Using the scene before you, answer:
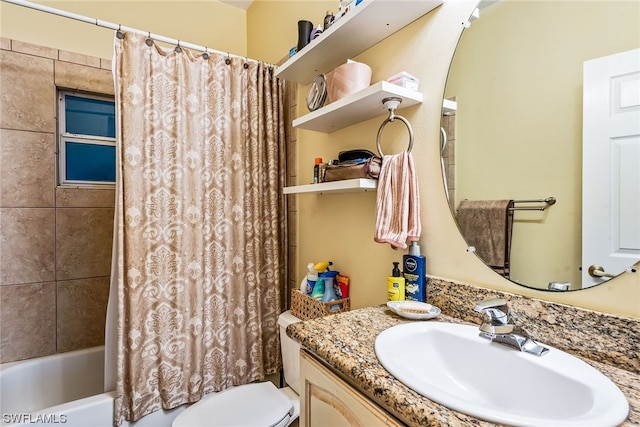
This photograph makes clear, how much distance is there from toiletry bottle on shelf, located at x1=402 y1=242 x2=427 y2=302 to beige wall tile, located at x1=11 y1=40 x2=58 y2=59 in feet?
7.46

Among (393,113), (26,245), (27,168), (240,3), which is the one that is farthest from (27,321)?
(240,3)

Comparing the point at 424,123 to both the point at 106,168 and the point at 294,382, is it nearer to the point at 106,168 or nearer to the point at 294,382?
the point at 294,382

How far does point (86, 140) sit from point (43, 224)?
573mm

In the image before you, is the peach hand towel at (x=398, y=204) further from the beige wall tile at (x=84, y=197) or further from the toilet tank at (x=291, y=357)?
the beige wall tile at (x=84, y=197)

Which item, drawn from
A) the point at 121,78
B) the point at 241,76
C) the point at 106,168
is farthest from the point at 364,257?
the point at 106,168

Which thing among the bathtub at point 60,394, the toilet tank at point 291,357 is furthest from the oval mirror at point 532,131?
the bathtub at point 60,394

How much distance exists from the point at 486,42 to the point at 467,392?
2.99 feet

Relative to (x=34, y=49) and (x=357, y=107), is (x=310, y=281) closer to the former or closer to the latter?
(x=357, y=107)

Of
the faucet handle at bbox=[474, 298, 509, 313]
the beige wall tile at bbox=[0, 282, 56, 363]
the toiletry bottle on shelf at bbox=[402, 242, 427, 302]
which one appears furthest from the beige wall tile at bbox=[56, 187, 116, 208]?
the faucet handle at bbox=[474, 298, 509, 313]

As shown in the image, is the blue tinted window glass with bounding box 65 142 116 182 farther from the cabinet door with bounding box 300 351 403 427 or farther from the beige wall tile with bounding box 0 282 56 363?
the cabinet door with bounding box 300 351 403 427

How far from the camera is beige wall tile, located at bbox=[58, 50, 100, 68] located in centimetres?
190

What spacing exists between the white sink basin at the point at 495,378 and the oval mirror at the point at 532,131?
0.20m

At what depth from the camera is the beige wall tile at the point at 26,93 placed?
1769 millimetres

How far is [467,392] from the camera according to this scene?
2.43ft
